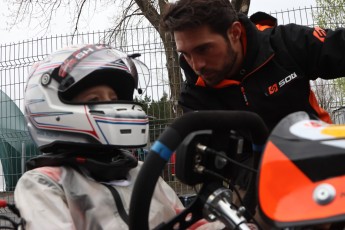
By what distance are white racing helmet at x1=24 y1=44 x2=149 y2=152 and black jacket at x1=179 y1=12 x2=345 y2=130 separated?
1.85ft

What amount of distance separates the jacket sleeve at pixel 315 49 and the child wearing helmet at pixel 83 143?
83 centimetres

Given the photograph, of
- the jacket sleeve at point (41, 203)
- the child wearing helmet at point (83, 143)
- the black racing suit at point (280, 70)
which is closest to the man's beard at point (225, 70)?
the black racing suit at point (280, 70)

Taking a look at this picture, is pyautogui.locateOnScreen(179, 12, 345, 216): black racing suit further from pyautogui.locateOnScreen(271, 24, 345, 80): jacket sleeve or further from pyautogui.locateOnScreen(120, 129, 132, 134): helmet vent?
pyautogui.locateOnScreen(120, 129, 132, 134): helmet vent

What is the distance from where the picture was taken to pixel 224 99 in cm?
260

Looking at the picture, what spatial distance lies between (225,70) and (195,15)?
366 mm

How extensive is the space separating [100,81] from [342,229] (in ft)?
5.04

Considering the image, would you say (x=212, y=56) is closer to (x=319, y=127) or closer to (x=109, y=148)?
(x=109, y=148)

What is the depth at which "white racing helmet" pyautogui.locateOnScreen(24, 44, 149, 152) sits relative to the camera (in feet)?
6.95

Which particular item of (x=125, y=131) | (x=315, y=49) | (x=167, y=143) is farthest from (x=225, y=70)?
(x=167, y=143)

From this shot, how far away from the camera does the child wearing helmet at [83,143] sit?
6.05 ft

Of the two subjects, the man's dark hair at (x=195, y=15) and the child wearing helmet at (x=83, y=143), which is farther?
the man's dark hair at (x=195, y=15)

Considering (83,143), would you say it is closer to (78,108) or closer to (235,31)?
(78,108)

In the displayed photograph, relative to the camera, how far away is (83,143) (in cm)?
209

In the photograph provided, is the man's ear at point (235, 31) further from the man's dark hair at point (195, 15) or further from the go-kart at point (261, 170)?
the go-kart at point (261, 170)
